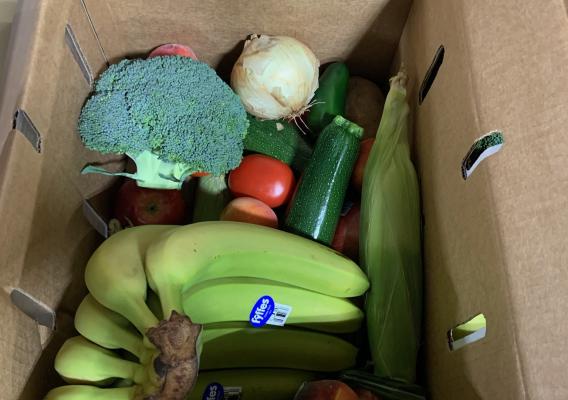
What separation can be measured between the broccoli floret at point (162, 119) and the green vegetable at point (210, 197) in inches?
3.3

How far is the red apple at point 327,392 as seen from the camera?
24.7 inches

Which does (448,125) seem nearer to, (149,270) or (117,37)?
(149,270)

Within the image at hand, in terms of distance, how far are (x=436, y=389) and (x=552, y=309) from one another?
269 mm

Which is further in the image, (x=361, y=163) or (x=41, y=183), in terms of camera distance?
(x=361, y=163)

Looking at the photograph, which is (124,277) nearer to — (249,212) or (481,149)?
(249,212)

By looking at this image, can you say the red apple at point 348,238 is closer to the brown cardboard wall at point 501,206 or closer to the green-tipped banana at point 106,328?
the brown cardboard wall at point 501,206

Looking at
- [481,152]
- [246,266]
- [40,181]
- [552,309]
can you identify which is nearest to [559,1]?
[481,152]

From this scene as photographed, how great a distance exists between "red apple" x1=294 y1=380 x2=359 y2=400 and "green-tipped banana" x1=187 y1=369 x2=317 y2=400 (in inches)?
1.8

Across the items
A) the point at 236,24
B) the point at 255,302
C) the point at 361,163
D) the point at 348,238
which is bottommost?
the point at 255,302

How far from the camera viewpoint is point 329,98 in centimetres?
94

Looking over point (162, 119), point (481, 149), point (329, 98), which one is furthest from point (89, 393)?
point (329, 98)

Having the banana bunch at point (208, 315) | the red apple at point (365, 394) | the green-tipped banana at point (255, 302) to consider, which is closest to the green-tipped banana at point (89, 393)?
the banana bunch at point (208, 315)

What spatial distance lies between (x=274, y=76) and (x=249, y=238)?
0.32 metres

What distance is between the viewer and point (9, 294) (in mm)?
584
